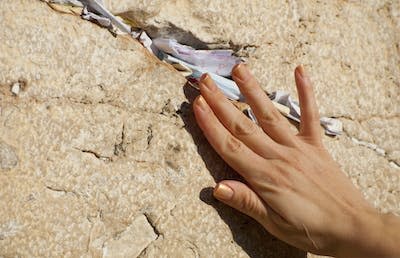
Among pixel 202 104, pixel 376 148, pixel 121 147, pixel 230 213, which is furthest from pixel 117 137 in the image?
pixel 376 148

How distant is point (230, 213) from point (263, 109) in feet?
0.79

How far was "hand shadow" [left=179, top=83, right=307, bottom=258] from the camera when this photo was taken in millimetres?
1345

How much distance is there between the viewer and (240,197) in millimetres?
1293

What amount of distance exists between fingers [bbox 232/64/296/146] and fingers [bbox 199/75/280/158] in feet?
0.14

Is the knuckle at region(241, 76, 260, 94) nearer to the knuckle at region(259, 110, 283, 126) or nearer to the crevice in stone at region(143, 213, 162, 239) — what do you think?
the knuckle at region(259, 110, 283, 126)

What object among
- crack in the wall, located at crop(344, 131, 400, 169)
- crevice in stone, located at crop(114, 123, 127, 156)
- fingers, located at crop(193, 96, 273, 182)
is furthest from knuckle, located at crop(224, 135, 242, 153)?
crack in the wall, located at crop(344, 131, 400, 169)

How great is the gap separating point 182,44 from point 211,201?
16.5 inches

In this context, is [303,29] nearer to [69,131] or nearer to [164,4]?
[164,4]

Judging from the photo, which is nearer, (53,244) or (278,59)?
(53,244)

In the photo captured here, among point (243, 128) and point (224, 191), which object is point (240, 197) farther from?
point (243, 128)

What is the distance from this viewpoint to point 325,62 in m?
1.66

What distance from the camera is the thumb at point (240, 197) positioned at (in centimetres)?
129

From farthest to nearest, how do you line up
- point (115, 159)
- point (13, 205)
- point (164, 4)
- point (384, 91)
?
point (384, 91) < point (164, 4) < point (115, 159) < point (13, 205)

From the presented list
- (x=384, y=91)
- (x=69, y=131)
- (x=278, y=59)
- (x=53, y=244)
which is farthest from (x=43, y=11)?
(x=384, y=91)
